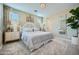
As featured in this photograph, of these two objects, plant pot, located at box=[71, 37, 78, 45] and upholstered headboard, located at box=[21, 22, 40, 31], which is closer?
plant pot, located at box=[71, 37, 78, 45]

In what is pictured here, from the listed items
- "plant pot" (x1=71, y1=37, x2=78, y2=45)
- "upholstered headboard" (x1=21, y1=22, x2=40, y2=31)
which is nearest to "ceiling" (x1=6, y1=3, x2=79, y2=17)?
"upholstered headboard" (x1=21, y1=22, x2=40, y2=31)

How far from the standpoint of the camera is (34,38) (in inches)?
86.0

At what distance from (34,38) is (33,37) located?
0.13 feet

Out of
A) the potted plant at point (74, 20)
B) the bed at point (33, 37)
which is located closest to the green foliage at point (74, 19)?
the potted plant at point (74, 20)

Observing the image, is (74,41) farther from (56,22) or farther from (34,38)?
(34,38)

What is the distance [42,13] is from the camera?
7.33 feet

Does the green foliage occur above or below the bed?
above

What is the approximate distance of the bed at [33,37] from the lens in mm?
2163

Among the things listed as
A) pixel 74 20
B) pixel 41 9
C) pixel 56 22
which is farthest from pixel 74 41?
pixel 41 9

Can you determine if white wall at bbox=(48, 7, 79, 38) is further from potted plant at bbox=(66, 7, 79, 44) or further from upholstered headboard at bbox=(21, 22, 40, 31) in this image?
upholstered headboard at bbox=(21, 22, 40, 31)

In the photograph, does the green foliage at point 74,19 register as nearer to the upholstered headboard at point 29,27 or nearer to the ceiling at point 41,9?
the ceiling at point 41,9

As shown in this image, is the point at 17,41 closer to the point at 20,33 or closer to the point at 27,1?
the point at 20,33

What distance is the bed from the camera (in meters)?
2.16
